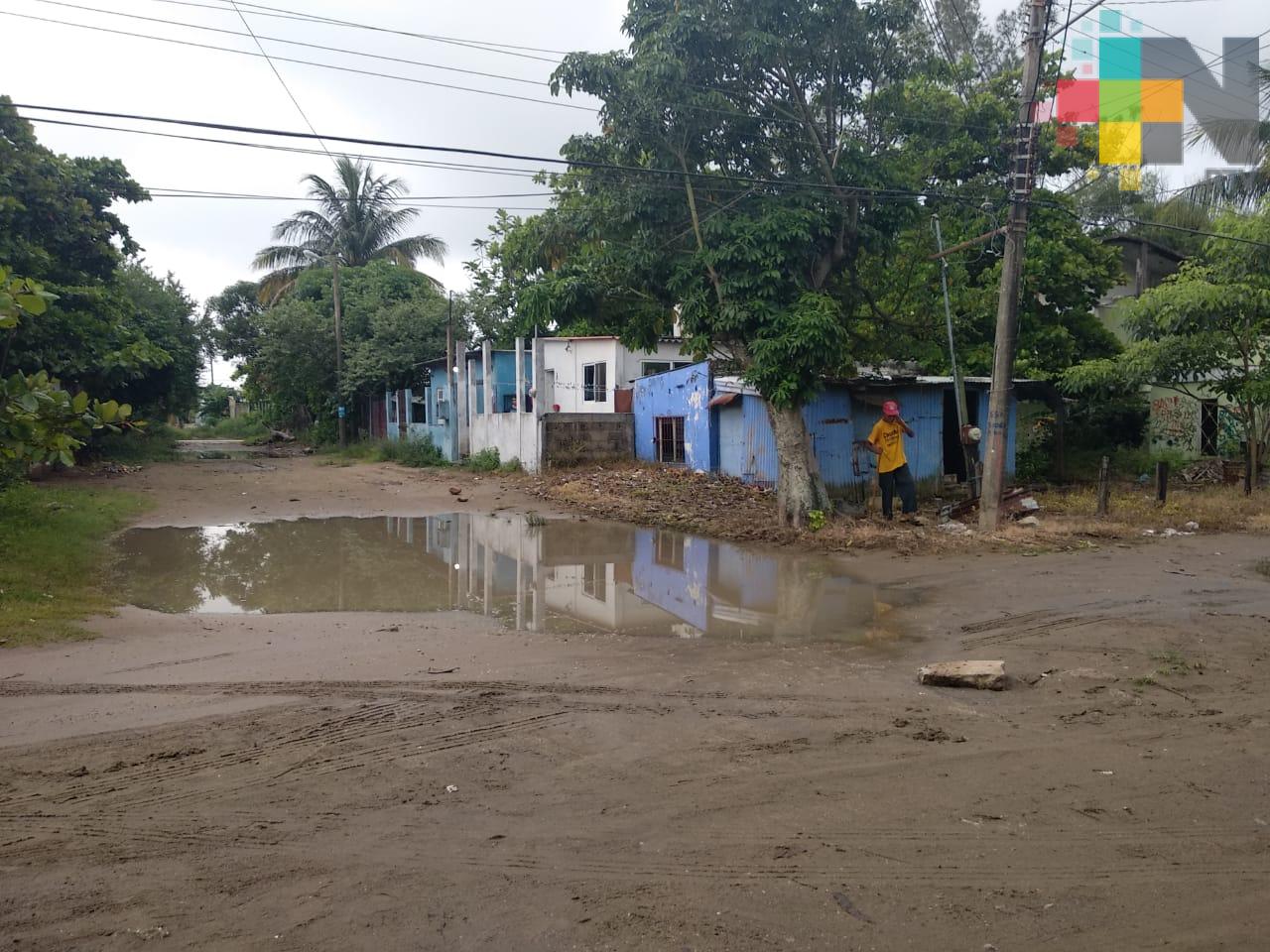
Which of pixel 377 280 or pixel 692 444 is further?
pixel 377 280

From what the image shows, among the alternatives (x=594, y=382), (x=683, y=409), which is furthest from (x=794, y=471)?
(x=594, y=382)

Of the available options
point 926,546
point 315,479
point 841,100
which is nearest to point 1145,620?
point 926,546

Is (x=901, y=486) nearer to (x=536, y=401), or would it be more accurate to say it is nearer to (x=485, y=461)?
(x=536, y=401)

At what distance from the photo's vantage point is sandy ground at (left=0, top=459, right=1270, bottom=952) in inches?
121

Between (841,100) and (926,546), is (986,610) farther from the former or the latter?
(841,100)

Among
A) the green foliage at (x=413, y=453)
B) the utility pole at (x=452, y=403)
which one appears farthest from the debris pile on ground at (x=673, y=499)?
the green foliage at (x=413, y=453)

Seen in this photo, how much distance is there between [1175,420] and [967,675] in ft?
63.5

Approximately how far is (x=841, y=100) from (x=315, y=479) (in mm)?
15835

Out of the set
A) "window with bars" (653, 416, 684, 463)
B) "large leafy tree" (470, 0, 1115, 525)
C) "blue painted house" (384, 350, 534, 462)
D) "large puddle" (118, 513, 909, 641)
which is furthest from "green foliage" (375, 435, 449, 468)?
"large leafy tree" (470, 0, 1115, 525)

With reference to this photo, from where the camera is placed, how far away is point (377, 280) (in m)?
37.1

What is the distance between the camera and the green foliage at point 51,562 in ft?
24.5

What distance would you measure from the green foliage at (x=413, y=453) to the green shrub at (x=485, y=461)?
2.37 meters

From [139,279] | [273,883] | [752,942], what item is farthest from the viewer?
[139,279]

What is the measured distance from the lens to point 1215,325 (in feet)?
49.9
